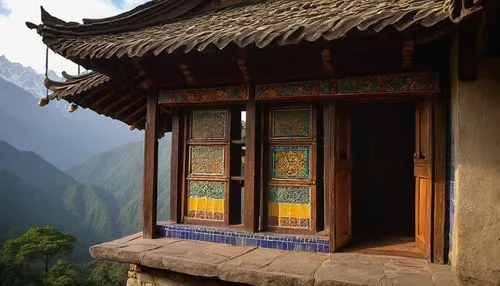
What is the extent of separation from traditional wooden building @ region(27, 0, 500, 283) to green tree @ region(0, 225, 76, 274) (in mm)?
24441

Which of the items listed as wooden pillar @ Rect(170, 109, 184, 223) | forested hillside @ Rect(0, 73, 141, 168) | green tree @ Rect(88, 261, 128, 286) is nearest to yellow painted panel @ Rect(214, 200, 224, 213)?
wooden pillar @ Rect(170, 109, 184, 223)

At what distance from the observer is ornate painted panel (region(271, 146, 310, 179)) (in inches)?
202

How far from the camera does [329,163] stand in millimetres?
4855

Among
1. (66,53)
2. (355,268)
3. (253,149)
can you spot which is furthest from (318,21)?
(66,53)

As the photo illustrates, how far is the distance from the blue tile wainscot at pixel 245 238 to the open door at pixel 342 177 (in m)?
0.28

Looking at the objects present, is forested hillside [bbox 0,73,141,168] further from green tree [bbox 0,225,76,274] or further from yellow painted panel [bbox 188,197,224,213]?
yellow painted panel [bbox 188,197,224,213]

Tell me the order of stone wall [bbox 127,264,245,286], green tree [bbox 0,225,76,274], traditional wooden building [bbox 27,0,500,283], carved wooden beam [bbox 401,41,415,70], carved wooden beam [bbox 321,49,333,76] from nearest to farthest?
traditional wooden building [bbox 27,0,500,283] → carved wooden beam [bbox 401,41,415,70] → carved wooden beam [bbox 321,49,333,76] → stone wall [bbox 127,264,245,286] → green tree [bbox 0,225,76,274]

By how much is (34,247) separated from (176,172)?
85.1ft

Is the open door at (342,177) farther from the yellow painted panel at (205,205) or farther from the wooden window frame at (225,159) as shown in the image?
the yellow painted panel at (205,205)

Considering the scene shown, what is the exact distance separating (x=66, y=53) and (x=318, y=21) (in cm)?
326

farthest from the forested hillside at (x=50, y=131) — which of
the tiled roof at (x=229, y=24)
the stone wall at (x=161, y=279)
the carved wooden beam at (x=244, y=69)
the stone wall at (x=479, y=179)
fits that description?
the stone wall at (x=479, y=179)

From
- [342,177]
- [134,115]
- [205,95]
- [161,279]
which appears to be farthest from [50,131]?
[342,177]

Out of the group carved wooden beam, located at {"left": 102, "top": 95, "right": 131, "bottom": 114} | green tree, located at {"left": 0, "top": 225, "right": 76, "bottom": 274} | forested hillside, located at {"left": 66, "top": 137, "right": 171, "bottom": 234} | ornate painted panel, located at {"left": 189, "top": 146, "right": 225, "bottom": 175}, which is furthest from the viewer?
forested hillside, located at {"left": 66, "top": 137, "right": 171, "bottom": 234}

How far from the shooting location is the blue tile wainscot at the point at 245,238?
15.9 ft
